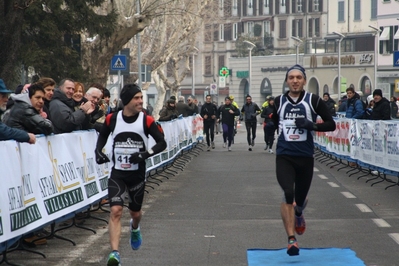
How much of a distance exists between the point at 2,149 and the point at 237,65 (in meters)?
94.9

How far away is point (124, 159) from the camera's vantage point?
9094 mm

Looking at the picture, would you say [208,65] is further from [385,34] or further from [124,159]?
[124,159]

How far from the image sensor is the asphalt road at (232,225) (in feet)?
31.4

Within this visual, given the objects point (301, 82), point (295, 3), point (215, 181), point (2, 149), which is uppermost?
point (295, 3)

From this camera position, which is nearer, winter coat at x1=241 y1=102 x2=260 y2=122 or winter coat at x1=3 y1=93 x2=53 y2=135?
winter coat at x1=3 y1=93 x2=53 y2=135

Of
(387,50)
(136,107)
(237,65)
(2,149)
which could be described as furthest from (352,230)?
(237,65)

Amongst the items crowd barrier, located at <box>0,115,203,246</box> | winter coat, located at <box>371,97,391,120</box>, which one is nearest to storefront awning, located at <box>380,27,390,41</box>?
winter coat, located at <box>371,97,391,120</box>

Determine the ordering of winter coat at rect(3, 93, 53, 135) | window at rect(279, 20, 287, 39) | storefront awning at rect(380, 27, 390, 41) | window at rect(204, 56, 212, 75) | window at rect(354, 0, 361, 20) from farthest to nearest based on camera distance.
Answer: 1. window at rect(204, 56, 212, 75)
2. window at rect(279, 20, 287, 39)
3. window at rect(354, 0, 361, 20)
4. storefront awning at rect(380, 27, 390, 41)
5. winter coat at rect(3, 93, 53, 135)

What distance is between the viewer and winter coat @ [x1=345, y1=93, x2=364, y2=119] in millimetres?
23062

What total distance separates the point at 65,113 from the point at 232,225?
8.46 feet

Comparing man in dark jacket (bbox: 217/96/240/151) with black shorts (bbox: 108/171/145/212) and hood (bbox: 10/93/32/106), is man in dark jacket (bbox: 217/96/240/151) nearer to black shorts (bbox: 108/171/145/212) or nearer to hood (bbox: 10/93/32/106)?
hood (bbox: 10/93/32/106)

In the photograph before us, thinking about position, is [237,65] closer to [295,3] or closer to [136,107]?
[295,3]

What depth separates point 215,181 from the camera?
1897cm

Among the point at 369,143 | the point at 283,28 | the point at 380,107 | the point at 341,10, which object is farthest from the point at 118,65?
the point at 283,28
